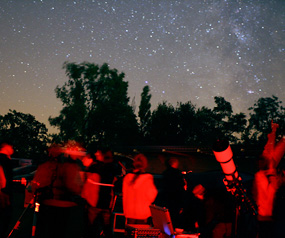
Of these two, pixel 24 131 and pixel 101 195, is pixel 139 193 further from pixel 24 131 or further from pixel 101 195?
pixel 24 131

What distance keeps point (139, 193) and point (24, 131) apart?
47.5 meters

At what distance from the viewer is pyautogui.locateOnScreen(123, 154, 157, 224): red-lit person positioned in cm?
492

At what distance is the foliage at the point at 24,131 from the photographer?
1895 inches

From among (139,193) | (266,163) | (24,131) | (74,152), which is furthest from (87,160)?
(24,131)

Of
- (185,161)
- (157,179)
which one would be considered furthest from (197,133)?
(157,179)

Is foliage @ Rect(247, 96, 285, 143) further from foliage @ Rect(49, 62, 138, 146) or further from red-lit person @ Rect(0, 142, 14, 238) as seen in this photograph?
red-lit person @ Rect(0, 142, 14, 238)

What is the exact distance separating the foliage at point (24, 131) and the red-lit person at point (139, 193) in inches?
1760

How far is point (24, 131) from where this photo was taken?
49.1 m

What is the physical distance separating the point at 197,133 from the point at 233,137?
7.15 meters

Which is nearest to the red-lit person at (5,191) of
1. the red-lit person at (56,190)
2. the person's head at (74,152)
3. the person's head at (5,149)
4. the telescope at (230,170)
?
the person's head at (5,149)

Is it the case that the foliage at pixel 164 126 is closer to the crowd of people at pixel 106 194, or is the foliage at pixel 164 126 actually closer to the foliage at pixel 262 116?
the foliage at pixel 262 116

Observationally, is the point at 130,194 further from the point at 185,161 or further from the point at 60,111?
the point at 60,111

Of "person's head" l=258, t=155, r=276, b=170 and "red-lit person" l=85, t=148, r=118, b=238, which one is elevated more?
"person's head" l=258, t=155, r=276, b=170

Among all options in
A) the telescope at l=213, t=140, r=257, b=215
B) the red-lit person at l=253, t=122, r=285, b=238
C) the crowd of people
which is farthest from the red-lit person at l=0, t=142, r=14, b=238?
the red-lit person at l=253, t=122, r=285, b=238
